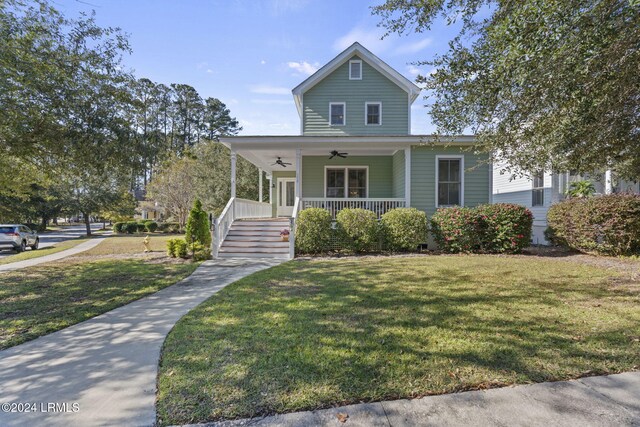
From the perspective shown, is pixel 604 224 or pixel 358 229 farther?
pixel 358 229

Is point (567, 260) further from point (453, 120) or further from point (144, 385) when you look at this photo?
point (144, 385)

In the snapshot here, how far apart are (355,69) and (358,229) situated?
853 centimetres

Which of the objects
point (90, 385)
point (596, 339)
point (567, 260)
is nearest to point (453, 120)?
point (596, 339)

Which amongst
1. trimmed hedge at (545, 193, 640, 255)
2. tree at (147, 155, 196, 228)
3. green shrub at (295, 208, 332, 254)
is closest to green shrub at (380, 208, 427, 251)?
green shrub at (295, 208, 332, 254)

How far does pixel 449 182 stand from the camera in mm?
11820

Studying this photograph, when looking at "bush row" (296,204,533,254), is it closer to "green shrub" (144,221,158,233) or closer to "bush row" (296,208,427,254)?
"bush row" (296,208,427,254)

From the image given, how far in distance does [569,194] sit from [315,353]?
12.4 m

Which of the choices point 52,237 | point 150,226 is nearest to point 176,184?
point 150,226

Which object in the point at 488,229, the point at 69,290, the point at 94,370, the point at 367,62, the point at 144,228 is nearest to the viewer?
the point at 94,370

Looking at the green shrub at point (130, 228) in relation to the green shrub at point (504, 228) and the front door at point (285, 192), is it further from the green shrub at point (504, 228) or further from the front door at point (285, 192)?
the green shrub at point (504, 228)

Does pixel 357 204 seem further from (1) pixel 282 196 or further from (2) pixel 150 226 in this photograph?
(2) pixel 150 226

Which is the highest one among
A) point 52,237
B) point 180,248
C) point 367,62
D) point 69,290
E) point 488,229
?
point 367,62

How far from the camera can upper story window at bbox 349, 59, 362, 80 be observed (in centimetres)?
1452

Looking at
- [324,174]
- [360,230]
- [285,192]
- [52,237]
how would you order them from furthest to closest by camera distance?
[52,237], [285,192], [324,174], [360,230]
